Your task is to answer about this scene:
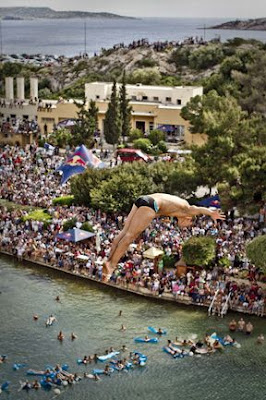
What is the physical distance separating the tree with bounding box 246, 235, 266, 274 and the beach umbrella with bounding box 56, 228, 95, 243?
984 centimetres

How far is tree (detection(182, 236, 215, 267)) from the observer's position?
1451 inches

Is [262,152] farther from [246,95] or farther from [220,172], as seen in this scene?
[246,95]

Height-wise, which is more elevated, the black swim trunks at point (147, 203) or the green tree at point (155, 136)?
the black swim trunks at point (147, 203)

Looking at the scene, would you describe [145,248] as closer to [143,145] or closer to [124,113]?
[143,145]

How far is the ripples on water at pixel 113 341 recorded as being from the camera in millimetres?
28422

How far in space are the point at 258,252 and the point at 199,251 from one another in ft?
11.8

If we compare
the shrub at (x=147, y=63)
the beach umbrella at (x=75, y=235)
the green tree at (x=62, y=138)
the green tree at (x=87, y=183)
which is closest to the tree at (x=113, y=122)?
the green tree at (x=62, y=138)

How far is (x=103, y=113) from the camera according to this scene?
230 ft

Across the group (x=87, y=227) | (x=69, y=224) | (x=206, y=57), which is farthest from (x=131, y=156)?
(x=206, y=57)

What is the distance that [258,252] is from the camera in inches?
1344

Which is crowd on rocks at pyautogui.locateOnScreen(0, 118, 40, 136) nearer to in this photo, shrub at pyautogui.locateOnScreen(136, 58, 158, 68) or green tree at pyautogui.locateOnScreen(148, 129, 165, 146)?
green tree at pyautogui.locateOnScreen(148, 129, 165, 146)

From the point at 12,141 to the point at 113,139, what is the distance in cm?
1064

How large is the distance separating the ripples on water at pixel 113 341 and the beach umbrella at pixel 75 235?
2.20m

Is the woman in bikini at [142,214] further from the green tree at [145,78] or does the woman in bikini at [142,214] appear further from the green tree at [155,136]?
the green tree at [145,78]
